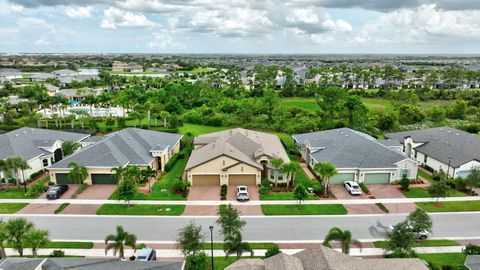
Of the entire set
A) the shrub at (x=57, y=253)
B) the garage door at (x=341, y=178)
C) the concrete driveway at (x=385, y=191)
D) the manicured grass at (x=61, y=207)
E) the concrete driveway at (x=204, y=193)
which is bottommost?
the manicured grass at (x=61, y=207)

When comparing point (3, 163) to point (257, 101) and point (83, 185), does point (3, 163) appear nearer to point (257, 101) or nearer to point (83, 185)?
point (83, 185)

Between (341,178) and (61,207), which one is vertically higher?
(341,178)

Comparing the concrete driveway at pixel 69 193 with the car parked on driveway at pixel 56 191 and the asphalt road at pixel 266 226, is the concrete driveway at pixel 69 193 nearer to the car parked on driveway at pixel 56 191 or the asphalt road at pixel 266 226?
the car parked on driveway at pixel 56 191

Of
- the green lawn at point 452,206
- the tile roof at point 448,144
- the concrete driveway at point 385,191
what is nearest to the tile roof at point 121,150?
the concrete driveway at point 385,191

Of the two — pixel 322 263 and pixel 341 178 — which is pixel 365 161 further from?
pixel 322 263

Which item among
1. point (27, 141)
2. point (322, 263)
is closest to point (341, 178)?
point (322, 263)

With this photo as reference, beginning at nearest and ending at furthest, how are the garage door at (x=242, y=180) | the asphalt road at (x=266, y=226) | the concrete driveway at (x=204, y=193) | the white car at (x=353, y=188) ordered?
the asphalt road at (x=266, y=226) < the concrete driveway at (x=204, y=193) < the white car at (x=353, y=188) < the garage door at (x=242, y=180)
